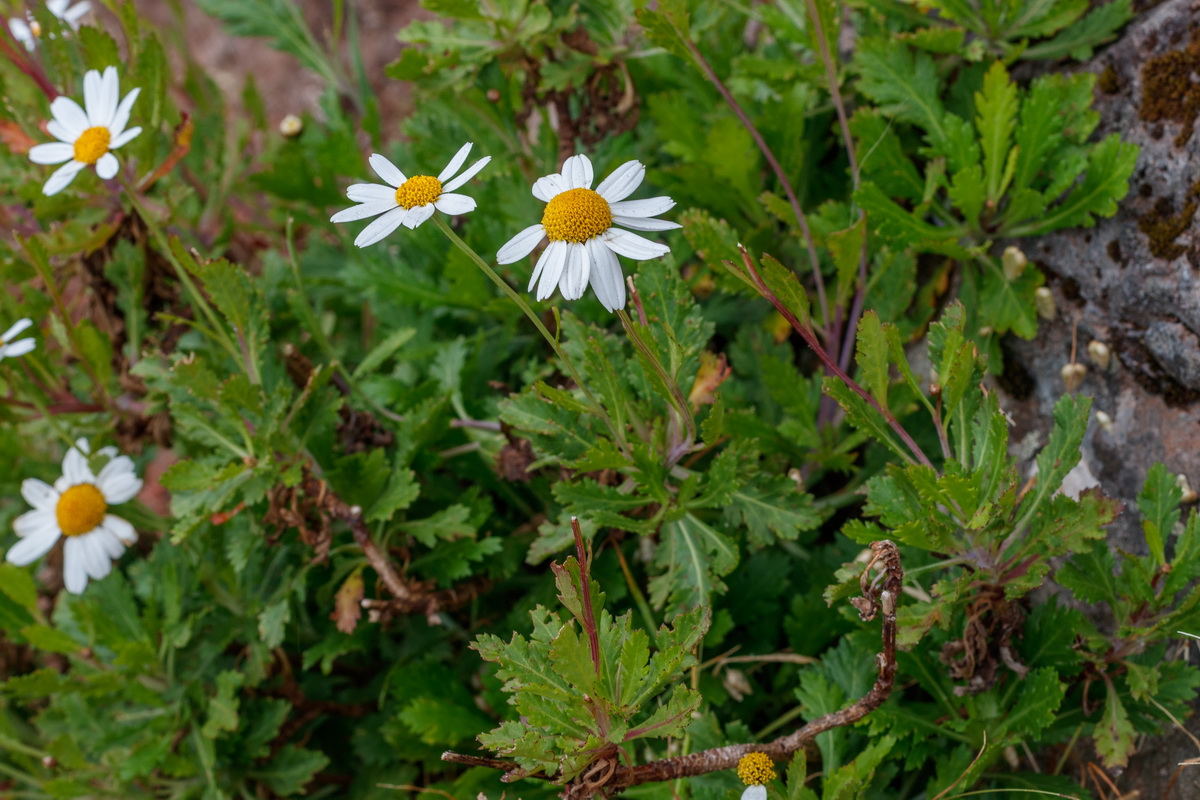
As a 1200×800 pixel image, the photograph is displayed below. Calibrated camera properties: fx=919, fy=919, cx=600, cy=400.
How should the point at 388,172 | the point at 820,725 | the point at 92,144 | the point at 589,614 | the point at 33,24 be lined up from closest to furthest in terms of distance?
the point at 589,614 → the point at 388,172 → the point at 820,725 → the point at 92,144 → the point at 33,24

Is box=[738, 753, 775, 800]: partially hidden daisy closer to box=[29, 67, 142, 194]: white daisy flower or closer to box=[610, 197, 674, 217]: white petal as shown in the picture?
box=[610, 197, 674, 217]: white petal

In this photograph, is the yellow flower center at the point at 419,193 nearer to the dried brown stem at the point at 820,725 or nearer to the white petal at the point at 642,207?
the white petal at the point at 642,207

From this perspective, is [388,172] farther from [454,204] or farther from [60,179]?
[60,179]

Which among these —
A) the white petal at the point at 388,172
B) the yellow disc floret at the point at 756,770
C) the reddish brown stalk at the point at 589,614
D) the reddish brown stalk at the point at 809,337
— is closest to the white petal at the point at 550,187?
the white petal at the point at 388,172

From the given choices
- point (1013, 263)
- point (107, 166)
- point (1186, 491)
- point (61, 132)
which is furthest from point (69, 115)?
point (1186, 491)

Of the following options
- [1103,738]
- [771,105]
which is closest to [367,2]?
[771,105]

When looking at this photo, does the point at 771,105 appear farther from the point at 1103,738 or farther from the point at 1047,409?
the point at 1103,738
